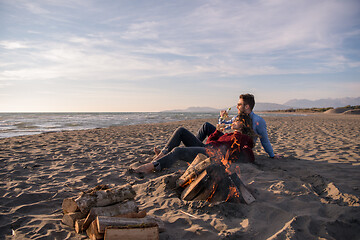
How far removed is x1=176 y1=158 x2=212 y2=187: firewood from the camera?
2.99 m

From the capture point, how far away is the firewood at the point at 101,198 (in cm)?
233

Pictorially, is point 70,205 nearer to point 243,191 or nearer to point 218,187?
point 218,187

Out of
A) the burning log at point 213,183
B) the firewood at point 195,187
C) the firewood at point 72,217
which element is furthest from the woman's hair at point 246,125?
the firewood at point 72,217

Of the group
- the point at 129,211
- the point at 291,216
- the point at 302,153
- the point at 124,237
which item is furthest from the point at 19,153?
the point at 302,153

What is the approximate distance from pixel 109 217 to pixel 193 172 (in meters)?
1.32

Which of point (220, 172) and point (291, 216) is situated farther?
point (220, 172)

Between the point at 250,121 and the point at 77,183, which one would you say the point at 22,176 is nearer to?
the point at 77,183

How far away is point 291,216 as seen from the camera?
2551mm

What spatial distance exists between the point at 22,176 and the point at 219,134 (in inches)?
167

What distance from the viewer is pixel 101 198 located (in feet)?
7.91

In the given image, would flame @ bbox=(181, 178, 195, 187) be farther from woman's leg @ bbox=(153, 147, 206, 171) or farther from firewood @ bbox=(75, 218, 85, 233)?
firewood @ bbox=(75, 218, 85, 233)

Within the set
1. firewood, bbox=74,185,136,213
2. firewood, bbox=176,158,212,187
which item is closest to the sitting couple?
firewood, bbox=176,158,212,187

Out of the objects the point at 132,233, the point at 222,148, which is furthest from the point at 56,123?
the point at 132,233

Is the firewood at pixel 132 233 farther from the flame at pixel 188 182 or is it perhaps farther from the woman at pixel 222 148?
the woman at pixel 222 148
